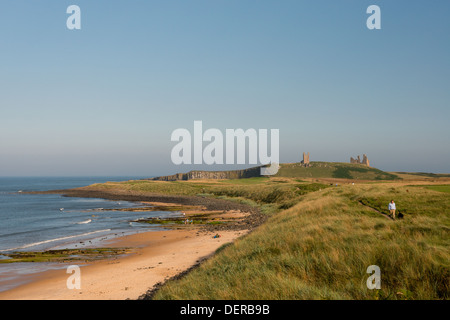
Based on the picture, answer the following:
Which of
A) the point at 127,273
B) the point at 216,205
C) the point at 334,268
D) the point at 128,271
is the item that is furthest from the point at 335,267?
the point at 216,205

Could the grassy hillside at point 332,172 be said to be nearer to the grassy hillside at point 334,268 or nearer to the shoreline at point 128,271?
the shoreline at point 128,271

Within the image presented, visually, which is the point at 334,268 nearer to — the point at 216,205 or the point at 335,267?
the point at 335,267

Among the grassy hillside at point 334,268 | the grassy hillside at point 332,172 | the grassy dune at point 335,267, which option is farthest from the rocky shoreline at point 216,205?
the grassy hillside at point 332,172

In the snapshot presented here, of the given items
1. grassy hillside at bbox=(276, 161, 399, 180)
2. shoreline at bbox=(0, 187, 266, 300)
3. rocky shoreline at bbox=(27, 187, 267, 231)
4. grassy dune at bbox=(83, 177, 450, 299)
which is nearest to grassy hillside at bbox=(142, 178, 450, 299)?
grassy dune at bbox=(83, 177, 450, 299)

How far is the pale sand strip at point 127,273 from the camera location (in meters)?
15.0

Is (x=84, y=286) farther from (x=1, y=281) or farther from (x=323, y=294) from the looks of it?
(x=323, y=294)

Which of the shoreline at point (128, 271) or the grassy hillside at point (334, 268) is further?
the shoreline at point (128, 271)

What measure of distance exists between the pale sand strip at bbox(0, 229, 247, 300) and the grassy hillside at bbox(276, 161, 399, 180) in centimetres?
12740

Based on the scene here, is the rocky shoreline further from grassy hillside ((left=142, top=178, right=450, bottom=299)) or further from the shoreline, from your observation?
grassy hillside ((left=142, top=178, right=450, bottom=299))

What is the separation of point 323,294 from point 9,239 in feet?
118

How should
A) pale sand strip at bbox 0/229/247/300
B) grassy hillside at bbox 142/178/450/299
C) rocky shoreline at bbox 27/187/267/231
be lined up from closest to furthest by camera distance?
grassy hillside at bbox 142/178/450/299, pale sand strip at bbox 0/229/247/300, rocky shoreline at bbox 27/187/267/231

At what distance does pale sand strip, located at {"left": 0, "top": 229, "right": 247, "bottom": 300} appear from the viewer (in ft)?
49.3

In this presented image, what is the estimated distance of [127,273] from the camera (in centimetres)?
1852

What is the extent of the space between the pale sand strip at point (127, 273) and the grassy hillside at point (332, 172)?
12740 cm
